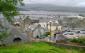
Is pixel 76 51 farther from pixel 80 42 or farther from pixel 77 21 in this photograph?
pixel 77 21

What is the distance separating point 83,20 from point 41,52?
77.6 meters

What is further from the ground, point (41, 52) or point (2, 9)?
point (2, 9)

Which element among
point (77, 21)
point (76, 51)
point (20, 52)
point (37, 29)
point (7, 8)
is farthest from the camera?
point (77, 21)

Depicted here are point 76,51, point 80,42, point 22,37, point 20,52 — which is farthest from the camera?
point 22,37

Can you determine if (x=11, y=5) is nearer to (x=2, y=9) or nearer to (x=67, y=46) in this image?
(x=2, y=9)

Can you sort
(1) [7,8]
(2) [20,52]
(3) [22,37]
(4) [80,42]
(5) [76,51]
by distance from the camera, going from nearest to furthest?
(2) [20,52] < (5) [76,51] < (4) [80,42] < (1) [7,8] < (3) [22,37]

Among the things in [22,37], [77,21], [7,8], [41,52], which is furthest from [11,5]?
[77,21]

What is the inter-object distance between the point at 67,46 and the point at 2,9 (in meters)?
6.02

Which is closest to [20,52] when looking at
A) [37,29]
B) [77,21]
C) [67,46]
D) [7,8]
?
[67,46]

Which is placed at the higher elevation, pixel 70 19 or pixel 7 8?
pixel 7 8

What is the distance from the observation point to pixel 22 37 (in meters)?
28.9

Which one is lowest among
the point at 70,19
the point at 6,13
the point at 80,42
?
the point at 70,19

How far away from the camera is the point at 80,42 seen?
1384cm

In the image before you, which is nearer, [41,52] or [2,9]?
[41,52]
